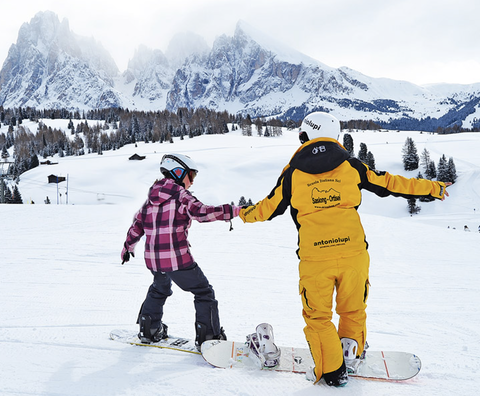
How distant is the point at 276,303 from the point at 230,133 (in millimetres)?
101893

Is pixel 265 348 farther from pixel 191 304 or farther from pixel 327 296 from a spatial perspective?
pixel 191 304

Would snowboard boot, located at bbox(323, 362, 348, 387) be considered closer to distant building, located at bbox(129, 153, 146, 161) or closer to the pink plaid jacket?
the pink plaid jacket

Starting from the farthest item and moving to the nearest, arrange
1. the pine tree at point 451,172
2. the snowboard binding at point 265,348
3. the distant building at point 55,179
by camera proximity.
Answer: the distant building at point 55,179 < the pine tree at point 451,172 < the snowboard binding at point 265,348

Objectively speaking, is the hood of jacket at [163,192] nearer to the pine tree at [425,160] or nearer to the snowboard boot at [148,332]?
the snowboard boot at [148,332]

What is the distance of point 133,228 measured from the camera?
11.0 feet

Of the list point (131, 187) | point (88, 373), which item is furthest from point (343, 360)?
point (131, 187)

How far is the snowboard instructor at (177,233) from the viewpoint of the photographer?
305 centimetres

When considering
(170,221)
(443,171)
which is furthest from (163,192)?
(443,171)

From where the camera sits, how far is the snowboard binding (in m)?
2.79

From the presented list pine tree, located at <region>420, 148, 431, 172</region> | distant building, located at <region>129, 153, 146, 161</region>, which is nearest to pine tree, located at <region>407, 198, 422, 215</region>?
pine tree, located at <region>420, 148, 431, 172</region>

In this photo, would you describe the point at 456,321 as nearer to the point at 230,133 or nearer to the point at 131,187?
the point at 131,187

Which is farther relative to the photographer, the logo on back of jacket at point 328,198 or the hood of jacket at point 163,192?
the hood of jacket at point 163,192

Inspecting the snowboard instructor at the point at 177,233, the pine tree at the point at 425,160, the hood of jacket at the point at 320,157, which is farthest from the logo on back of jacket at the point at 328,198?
the pine tree at the point at 425,160

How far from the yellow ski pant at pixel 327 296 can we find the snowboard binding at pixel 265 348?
36cm
